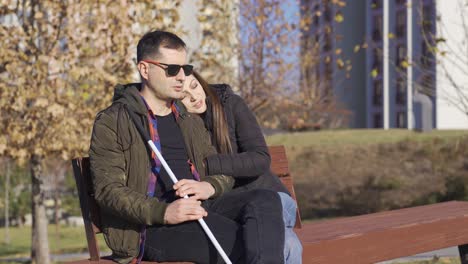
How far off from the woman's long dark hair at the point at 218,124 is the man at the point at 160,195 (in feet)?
1.31

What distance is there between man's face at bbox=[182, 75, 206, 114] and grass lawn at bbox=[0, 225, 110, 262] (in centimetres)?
1139

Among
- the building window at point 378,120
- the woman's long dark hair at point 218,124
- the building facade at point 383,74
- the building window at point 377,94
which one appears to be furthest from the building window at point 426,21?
the building window at point 378,120

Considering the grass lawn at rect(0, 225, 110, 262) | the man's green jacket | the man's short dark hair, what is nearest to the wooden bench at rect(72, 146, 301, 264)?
the man's green jacket

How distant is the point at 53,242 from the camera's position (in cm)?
2130

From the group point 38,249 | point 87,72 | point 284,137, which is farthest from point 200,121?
point 284,137

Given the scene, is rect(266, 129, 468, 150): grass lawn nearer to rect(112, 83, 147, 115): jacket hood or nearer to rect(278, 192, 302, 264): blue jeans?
rect(278, 192, 302, 264): blue jeans

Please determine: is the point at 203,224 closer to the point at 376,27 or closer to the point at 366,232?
the point at 366,232

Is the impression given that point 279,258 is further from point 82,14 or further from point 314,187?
point 314,187

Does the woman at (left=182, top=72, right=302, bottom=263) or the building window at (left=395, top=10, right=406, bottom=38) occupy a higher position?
the building window at (left=395, top=10, right=406, bottom=38)

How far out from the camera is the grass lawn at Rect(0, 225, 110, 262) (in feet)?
59.5

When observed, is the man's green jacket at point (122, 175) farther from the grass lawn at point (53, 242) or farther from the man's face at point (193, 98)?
the grass lawn at point (53, 242)

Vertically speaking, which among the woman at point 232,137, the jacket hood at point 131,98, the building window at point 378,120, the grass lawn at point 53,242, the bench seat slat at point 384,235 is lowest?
the grass lawn at point 53,242

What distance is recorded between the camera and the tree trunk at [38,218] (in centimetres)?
1264

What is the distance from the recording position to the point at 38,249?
1284cm
